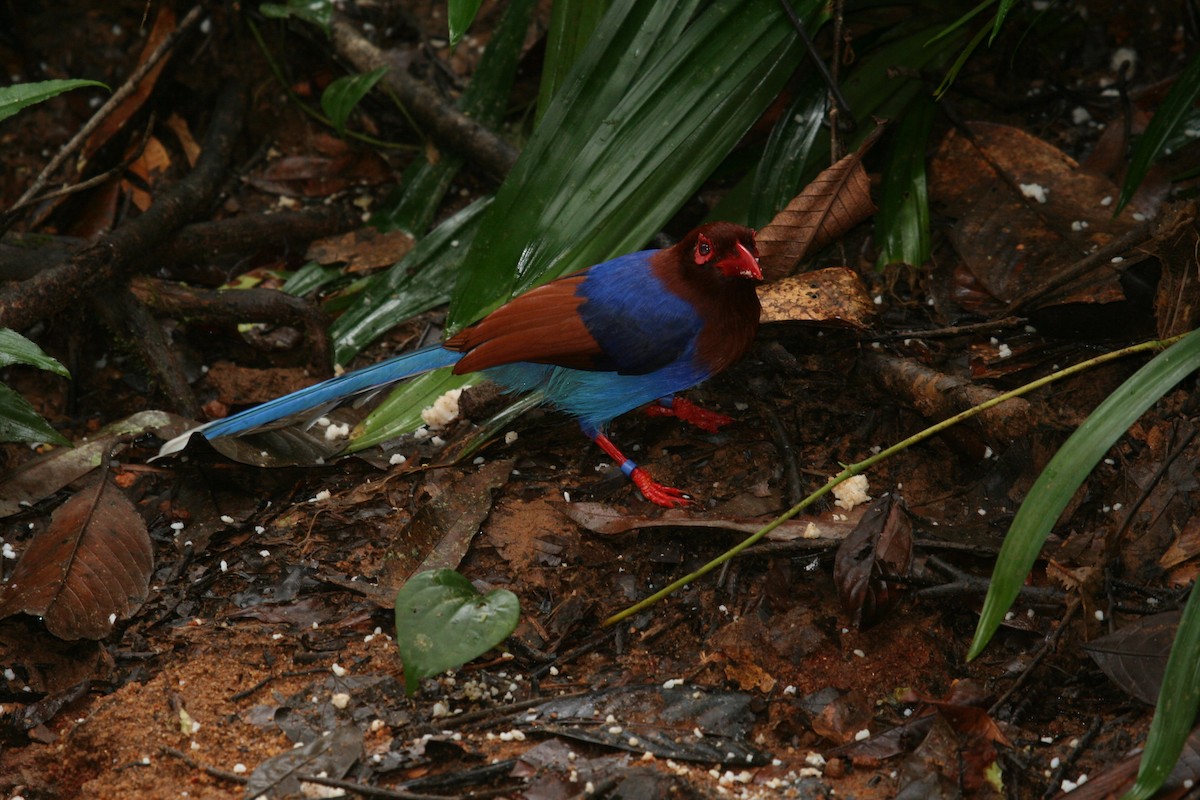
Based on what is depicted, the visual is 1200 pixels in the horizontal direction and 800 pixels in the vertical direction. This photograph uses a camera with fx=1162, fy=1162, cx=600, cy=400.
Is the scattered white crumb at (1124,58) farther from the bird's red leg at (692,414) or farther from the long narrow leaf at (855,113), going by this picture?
the bird's red leg at (692,414)

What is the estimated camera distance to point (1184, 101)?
3.87 m

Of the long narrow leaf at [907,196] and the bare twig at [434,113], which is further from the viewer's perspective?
the bare twig at [434,113]

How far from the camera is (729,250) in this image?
3646 millimetres

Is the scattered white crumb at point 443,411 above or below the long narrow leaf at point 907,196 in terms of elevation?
below

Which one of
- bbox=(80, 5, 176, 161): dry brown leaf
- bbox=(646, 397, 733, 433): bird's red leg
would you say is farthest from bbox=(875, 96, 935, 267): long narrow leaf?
bbox=(80, 5, 176, 161): dry brown leaf

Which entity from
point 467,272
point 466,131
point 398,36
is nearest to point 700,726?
point 467,272

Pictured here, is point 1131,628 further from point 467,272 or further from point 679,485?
point 467,272

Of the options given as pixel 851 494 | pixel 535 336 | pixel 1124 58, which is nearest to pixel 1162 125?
pixel 1124 58

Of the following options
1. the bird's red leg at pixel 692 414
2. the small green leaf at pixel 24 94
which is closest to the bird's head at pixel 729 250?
the bird's red leg at pixel 692 414

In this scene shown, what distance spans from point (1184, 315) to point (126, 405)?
378 centimetres

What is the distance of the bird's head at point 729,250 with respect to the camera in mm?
3615

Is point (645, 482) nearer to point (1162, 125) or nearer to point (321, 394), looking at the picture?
point (321, 394)

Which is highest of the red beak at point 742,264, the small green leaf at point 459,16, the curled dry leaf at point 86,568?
the small green leaf at point 459,16

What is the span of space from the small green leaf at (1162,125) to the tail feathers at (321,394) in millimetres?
2302
